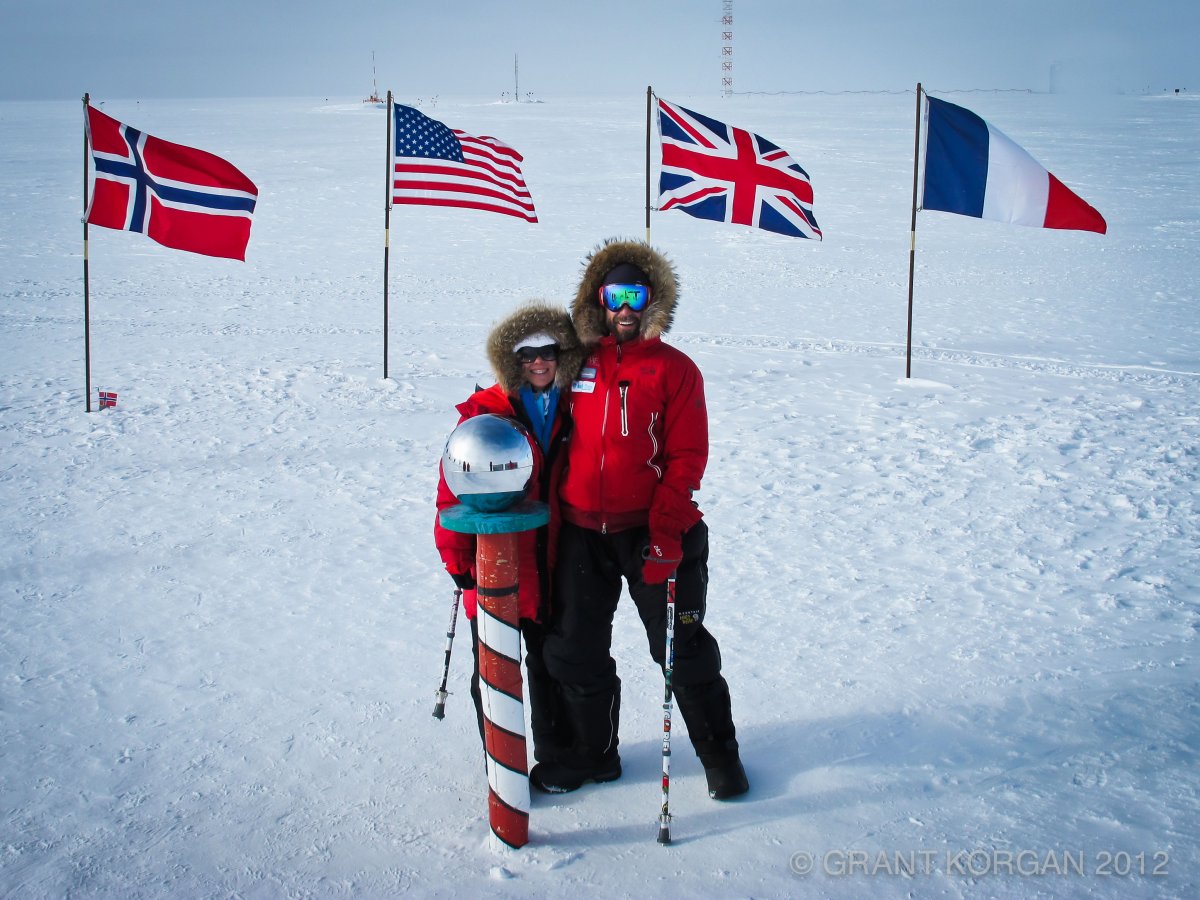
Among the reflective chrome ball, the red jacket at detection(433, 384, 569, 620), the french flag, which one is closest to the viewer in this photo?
the reflective chrome ball

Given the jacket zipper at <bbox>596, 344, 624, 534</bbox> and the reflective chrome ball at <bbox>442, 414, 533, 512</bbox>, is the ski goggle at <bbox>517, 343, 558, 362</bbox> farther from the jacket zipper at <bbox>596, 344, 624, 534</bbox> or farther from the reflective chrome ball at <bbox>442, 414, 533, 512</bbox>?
the reflective chrome ball at <bbox>442, 414, 533, 512</bbox>

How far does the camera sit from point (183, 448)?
23.0ft

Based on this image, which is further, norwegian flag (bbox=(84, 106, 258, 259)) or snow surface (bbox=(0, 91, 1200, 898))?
norwegian flag (bbox=(84, 106, 258, 259))

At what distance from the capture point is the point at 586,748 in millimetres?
3252

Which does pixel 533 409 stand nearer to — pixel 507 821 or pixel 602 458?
pixel 602 458

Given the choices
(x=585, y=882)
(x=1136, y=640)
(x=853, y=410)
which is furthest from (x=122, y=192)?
(x=1136, y=640)

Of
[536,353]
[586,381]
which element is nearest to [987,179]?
[586,381]

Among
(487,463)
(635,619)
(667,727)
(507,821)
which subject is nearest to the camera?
(487,463)

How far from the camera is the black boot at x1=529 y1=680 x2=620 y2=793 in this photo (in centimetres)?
321

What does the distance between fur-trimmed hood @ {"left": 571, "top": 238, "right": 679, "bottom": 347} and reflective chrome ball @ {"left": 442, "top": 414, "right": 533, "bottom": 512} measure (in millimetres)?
599

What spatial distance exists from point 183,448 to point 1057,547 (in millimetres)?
5772

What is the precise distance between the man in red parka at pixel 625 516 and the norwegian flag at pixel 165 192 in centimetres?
525

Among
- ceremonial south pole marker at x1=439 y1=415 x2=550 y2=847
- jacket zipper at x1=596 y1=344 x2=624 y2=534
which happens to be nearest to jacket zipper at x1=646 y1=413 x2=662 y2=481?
jacket zipper at x1=596 y1=344 x2=624 y2=534

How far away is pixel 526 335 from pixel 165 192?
5.59 m
